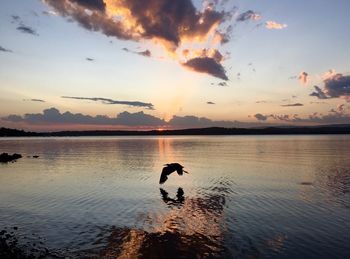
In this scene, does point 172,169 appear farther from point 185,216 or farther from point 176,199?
point 185,216

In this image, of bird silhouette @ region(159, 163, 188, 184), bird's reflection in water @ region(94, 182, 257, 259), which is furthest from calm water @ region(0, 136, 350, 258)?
bird silhouette @ region(159, 163, 188, 184)

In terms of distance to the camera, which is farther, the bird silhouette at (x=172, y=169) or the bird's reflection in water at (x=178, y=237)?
the bird silhouette at (x=172, y=169)

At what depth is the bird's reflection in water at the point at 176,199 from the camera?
30.7 meters

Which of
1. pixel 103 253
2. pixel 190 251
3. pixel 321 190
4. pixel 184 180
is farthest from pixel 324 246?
pixel 184 180

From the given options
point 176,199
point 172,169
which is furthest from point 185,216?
point 172,169

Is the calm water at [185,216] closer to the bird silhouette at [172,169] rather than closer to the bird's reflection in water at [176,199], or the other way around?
the bird's reflection in water at [176,199]

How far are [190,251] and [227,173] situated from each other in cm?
3377

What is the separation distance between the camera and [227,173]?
168 ft

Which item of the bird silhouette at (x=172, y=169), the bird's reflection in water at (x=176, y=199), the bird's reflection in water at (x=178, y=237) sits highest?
the bird silhouette at (x=172, y=169)

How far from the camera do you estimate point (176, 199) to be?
32344 mm

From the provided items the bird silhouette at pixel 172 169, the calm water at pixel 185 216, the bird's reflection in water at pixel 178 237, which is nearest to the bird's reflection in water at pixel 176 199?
the calm water at pixel 185 216

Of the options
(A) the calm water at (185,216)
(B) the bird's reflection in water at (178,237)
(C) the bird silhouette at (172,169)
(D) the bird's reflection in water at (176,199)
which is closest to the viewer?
(B) the bird's reflection in water at (178,237)

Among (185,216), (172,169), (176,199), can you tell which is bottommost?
(176,199)

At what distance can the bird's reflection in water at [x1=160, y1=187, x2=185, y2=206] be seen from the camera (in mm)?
30748
